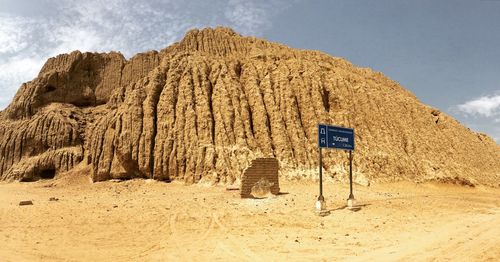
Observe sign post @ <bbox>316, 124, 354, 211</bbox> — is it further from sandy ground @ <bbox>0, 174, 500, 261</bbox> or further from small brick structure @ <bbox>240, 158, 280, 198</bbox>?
small brick structure @ <bbox>240, 158, 280, 198</bbox>

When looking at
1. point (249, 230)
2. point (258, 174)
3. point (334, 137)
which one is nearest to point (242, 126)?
point (258, 174)

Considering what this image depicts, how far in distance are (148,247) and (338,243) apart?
5.13m

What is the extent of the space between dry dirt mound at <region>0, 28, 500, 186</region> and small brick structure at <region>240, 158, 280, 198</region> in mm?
6555

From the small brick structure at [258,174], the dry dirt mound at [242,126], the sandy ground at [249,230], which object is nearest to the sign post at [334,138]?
the sandy ground at [249,230]

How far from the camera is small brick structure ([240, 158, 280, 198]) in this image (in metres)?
19.4

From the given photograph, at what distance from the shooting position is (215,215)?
16.0 meters

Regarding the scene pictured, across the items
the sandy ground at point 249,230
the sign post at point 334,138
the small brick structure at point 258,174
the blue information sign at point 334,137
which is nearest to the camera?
the sandy ground at point 249,230

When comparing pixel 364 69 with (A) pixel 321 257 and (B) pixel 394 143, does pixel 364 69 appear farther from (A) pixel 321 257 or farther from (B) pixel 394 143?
(A) pixel 321 257

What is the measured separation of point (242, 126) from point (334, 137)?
41.7 feet

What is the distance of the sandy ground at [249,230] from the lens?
9992 mm

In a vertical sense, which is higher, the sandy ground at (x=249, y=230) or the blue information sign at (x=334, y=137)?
the blue information sign at (x=334, y=137)

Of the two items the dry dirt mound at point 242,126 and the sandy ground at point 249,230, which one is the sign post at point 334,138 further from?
the dry dirt mound at point 242,126

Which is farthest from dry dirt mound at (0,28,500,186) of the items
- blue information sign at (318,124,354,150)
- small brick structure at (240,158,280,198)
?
blue information sign at (318,124,354,150)

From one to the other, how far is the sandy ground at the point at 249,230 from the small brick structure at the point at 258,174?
0.80 m
